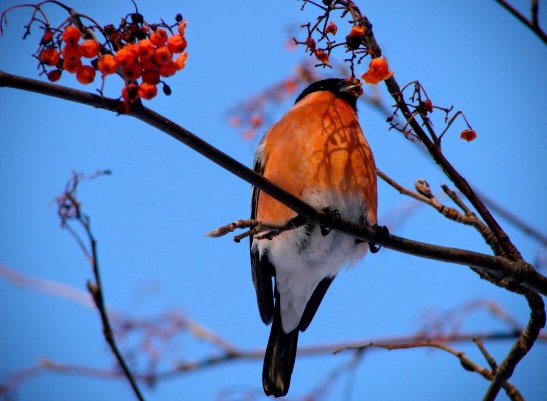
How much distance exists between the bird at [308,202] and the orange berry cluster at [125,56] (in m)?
1.07

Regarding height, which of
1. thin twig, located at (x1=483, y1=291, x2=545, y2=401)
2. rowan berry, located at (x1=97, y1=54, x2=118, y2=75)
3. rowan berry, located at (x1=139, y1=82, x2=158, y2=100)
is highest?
rowan berry, located at (x1=97, y1=54, x2=118, y2=75)

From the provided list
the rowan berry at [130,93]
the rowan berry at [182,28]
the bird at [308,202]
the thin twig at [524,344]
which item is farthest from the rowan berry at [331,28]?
the thin twig at [524,344]

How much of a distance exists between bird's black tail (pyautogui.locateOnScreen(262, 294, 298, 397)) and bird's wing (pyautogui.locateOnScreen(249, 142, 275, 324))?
0.50ft

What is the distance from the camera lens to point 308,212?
2322 millimetres

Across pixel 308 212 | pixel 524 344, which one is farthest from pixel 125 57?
pixel 524 344

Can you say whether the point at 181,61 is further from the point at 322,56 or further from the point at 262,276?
the point at 262,276

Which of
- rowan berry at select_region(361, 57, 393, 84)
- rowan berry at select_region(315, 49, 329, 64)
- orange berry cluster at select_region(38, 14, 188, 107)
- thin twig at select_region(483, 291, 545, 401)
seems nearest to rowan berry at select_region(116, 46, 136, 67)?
orange berry cluster at select_region(38, 14, 188, 107)

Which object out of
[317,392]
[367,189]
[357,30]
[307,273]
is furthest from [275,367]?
[357,30]

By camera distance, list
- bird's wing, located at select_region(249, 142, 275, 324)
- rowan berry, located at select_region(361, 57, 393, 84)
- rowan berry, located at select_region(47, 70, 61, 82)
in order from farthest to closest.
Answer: bird's wing, located at select_region(249, 142, 275, 324), rowan berry, located at select_region(361, 57, 393, 84), rowan berry, located at select_region(47, 70, 61, 82)

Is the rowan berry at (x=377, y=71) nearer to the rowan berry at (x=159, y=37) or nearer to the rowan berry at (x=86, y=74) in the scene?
the rowan berry at (x=159, y=37)

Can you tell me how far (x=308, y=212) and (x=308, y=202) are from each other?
0.80m

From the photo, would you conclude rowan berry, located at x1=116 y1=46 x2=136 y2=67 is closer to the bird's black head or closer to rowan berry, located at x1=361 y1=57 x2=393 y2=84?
rowan berry, located at x1=361 y1=57 x2=393 y2=84

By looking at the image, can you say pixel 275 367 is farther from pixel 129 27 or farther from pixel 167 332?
pixel 129 27

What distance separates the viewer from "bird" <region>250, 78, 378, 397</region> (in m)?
3.15
